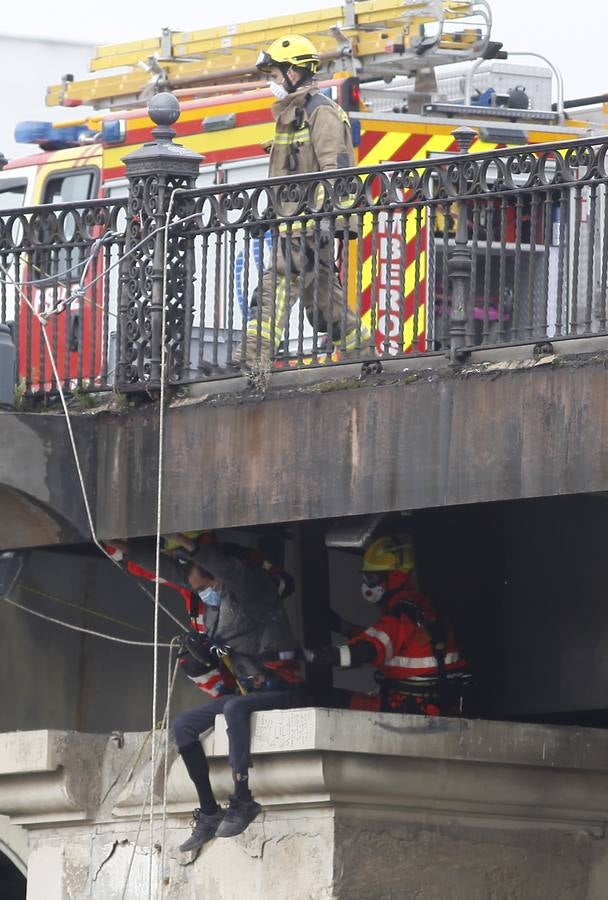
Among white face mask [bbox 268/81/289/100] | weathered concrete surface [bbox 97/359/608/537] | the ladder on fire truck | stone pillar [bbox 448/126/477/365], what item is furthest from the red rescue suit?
the ladder on fire truck

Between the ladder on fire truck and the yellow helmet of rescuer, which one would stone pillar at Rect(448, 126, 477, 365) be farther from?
the ladder on fire truck

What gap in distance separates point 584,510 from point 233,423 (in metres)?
2.42

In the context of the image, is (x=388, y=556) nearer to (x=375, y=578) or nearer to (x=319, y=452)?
(x=375, y=578)

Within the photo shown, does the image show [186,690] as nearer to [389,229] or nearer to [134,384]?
[134,384]

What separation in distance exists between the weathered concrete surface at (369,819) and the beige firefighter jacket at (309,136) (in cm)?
315

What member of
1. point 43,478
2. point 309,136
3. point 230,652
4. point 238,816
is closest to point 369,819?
point 238,816

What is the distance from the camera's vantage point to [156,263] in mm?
13734

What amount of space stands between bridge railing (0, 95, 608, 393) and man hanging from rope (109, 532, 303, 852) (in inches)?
48.1

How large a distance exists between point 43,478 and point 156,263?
1.50 metres

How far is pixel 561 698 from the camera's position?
14406 millimetres

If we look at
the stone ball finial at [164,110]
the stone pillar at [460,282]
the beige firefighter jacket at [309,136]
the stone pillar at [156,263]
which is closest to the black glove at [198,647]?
the stone pillar at [156,263]

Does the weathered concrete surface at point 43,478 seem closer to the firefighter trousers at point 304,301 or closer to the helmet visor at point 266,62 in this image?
the firefighter trousers at point 304,301

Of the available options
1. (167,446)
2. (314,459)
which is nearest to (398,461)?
(314,459)

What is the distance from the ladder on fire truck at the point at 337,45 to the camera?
18.0 meters
